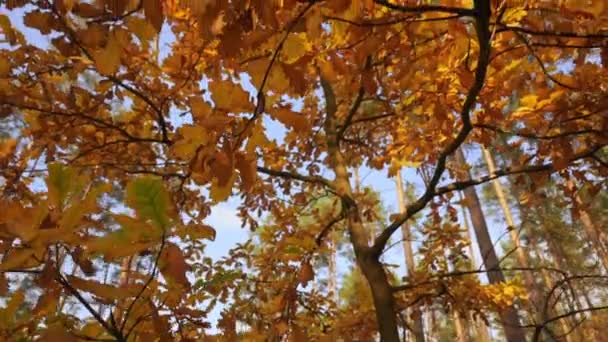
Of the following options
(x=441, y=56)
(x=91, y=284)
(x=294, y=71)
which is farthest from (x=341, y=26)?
(x=91, y=284)

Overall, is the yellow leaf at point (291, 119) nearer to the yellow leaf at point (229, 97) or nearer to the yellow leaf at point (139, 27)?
the yellow leaf at point (229, 97)

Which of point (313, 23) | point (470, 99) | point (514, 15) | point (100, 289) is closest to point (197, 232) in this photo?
point (100, 289)

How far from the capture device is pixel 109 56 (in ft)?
3.23

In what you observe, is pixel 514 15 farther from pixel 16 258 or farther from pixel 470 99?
pixel 16 258

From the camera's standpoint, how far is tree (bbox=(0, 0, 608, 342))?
2.36ft

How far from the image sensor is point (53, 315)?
0.90 metres

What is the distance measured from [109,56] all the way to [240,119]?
0.41 metres

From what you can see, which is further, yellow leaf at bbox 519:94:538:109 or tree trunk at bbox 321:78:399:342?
tree trunk at bbox 321:78:399:342

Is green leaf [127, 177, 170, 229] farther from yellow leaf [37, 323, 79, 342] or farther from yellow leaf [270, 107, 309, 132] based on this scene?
yellow leaf [270, 107, 309, 132]

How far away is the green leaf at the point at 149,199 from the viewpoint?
0.60 metres

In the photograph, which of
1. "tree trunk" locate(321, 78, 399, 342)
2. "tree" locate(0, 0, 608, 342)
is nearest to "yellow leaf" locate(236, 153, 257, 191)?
"tree" locate(0, 0, 608, 342)

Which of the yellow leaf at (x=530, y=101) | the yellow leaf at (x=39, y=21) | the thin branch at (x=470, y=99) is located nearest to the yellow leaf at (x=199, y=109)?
the yellow leaf at (x=39, y=21)

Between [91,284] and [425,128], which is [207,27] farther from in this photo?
[425,128]

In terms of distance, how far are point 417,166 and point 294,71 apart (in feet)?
5.84
